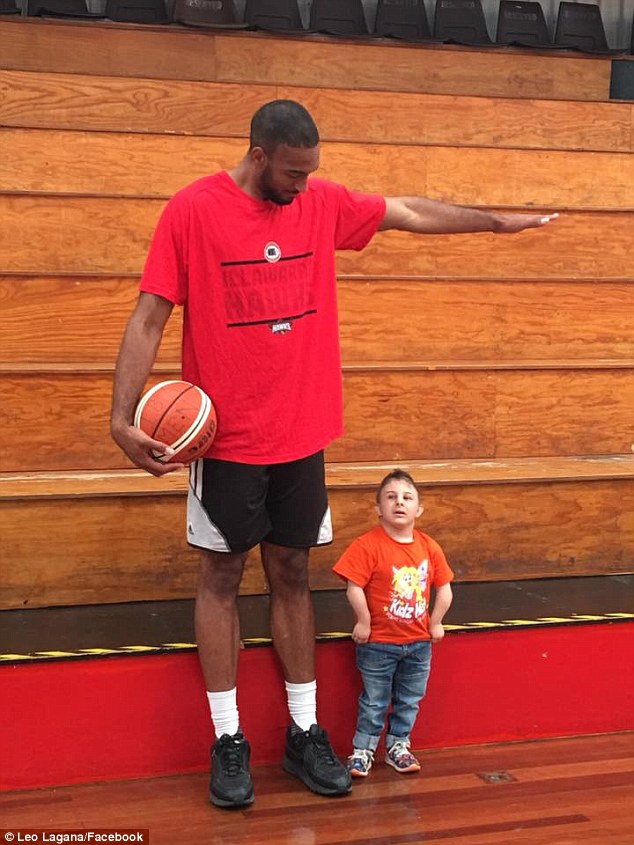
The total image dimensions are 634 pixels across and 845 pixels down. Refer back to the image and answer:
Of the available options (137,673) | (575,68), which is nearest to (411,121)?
(575,68)

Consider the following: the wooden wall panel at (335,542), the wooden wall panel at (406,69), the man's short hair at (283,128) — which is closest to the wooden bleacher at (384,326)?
the wooden wall panel at (335,542)

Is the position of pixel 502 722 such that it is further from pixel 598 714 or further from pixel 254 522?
pixel 254 522

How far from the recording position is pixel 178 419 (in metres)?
2.35

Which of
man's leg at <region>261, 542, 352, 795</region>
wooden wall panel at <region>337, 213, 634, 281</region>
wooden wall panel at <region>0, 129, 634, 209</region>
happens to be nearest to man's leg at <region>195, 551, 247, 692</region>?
man's leg at <region>261, 542, 352, 795</region>

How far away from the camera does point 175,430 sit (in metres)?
2.35

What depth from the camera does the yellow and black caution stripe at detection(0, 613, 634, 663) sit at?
2.59m

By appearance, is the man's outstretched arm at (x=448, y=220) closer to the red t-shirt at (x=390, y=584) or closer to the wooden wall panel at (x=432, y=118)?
the red t-shirt at (x=390, y=584)

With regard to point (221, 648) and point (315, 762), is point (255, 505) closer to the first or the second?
point (221, 648)

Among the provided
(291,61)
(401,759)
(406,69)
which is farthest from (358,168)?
(401,759)

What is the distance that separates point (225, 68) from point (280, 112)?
9.67ft

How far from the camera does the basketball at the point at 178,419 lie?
2350 millimetres

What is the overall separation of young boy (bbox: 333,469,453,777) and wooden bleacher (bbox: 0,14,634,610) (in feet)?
1.80

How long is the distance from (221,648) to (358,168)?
79.2 inches

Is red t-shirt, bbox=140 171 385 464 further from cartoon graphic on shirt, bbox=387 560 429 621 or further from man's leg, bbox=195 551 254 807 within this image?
cartoon graphic on shirt, bbox=387 560 429 621
